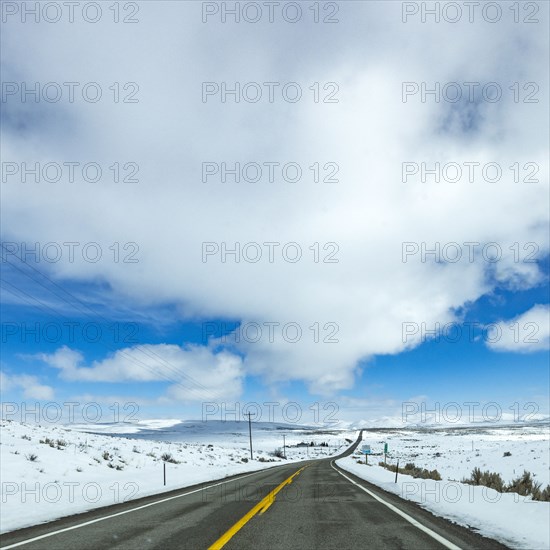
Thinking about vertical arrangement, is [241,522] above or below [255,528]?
below

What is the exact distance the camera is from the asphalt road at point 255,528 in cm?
749

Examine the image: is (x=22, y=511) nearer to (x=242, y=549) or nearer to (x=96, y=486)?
(x=96, y=486)

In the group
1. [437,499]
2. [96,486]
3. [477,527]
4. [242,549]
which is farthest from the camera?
[96,486]

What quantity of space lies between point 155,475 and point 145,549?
19946 mm

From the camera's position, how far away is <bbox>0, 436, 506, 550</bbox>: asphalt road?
749 cm

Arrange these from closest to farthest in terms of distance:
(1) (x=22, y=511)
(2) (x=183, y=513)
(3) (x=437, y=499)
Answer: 1. (2) (x=183, y=513)
2. (1) (x=22, y=511)
3. (3) (x=437, y=499)

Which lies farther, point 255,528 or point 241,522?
point 241,522

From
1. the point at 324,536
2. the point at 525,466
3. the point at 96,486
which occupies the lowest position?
the point at 525,466

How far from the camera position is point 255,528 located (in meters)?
8.93

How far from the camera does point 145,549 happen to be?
719 centimetres

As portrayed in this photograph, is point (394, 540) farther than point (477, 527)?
No

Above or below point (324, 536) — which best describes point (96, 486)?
below

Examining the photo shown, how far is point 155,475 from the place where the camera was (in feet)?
82.3

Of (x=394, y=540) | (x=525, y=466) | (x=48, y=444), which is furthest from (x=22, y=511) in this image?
(x=525, y=466)
